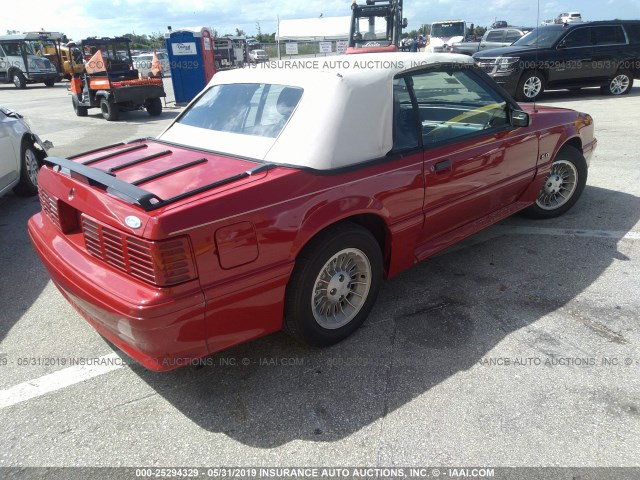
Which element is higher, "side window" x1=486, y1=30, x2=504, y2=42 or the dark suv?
"side window" x1=486, y1=30, x2=504, y2=42

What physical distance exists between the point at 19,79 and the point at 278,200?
3011 cm

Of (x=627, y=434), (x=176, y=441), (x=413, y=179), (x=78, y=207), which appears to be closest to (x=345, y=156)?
(x=413, y=179)

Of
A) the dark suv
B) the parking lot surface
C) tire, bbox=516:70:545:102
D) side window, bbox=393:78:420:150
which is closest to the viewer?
the parking lot surface

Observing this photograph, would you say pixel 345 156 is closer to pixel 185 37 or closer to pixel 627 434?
pixel 627 434

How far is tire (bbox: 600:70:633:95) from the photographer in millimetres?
13227

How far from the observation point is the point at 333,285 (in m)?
2.90

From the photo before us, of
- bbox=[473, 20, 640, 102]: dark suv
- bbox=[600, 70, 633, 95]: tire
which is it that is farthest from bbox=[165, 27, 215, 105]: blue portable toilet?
bbox=[600, 70, 633, 95]: tire

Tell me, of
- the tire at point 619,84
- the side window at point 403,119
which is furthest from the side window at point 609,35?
the side window at point 403,119

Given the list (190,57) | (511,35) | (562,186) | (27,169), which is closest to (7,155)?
(27,169)

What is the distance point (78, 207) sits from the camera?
2592 mm

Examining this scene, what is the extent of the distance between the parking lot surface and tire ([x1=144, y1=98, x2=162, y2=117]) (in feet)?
36.2

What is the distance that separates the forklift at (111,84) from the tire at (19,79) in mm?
14957

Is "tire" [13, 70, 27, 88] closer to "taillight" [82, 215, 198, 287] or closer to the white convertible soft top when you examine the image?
the white convertible soft top

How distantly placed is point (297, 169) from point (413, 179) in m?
0.85
